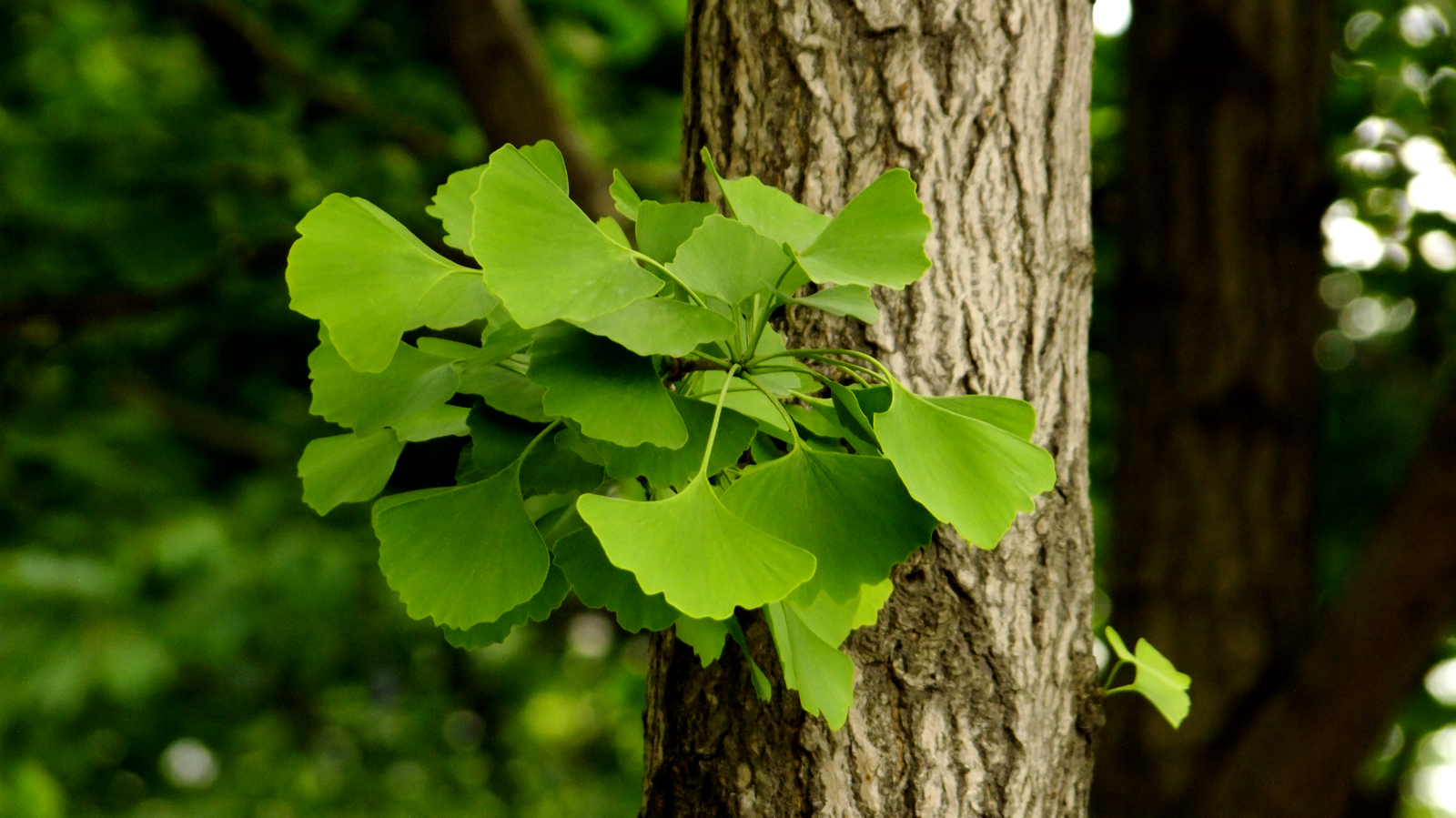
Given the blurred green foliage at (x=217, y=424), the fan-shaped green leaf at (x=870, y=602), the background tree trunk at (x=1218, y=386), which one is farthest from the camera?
the blurred green foliage at (x=217, y=424)

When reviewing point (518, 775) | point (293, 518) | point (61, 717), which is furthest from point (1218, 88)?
point (518, 775)

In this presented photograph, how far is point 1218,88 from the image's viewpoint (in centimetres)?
204

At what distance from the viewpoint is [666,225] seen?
0.53 metres

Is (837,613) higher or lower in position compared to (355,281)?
lower

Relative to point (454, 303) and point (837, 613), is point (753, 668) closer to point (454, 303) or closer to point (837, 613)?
point (837, 613)

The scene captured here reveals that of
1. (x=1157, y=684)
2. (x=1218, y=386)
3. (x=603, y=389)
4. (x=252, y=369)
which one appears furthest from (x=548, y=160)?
(x=252, y=369)

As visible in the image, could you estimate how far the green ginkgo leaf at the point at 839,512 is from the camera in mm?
497

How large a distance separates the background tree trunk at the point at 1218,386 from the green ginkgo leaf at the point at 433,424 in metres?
1.69

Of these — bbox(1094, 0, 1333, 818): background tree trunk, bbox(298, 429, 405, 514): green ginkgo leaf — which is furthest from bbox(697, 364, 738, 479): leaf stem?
bbox(1094, 0, 1333, 818): background tree trunk

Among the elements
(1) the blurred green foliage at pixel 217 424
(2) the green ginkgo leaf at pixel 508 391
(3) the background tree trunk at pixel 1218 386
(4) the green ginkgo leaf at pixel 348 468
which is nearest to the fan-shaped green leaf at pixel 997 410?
(2) the green ginkgo leaf at pixel 508 391

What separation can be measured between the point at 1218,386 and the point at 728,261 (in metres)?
1.75

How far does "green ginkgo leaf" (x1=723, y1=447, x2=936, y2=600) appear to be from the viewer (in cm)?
50

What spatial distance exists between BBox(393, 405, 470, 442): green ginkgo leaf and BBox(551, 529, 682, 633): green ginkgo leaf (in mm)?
94

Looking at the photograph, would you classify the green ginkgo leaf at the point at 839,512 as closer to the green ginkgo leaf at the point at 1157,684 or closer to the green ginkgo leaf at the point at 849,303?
the green ginkgo leaf at the point at 849,303
